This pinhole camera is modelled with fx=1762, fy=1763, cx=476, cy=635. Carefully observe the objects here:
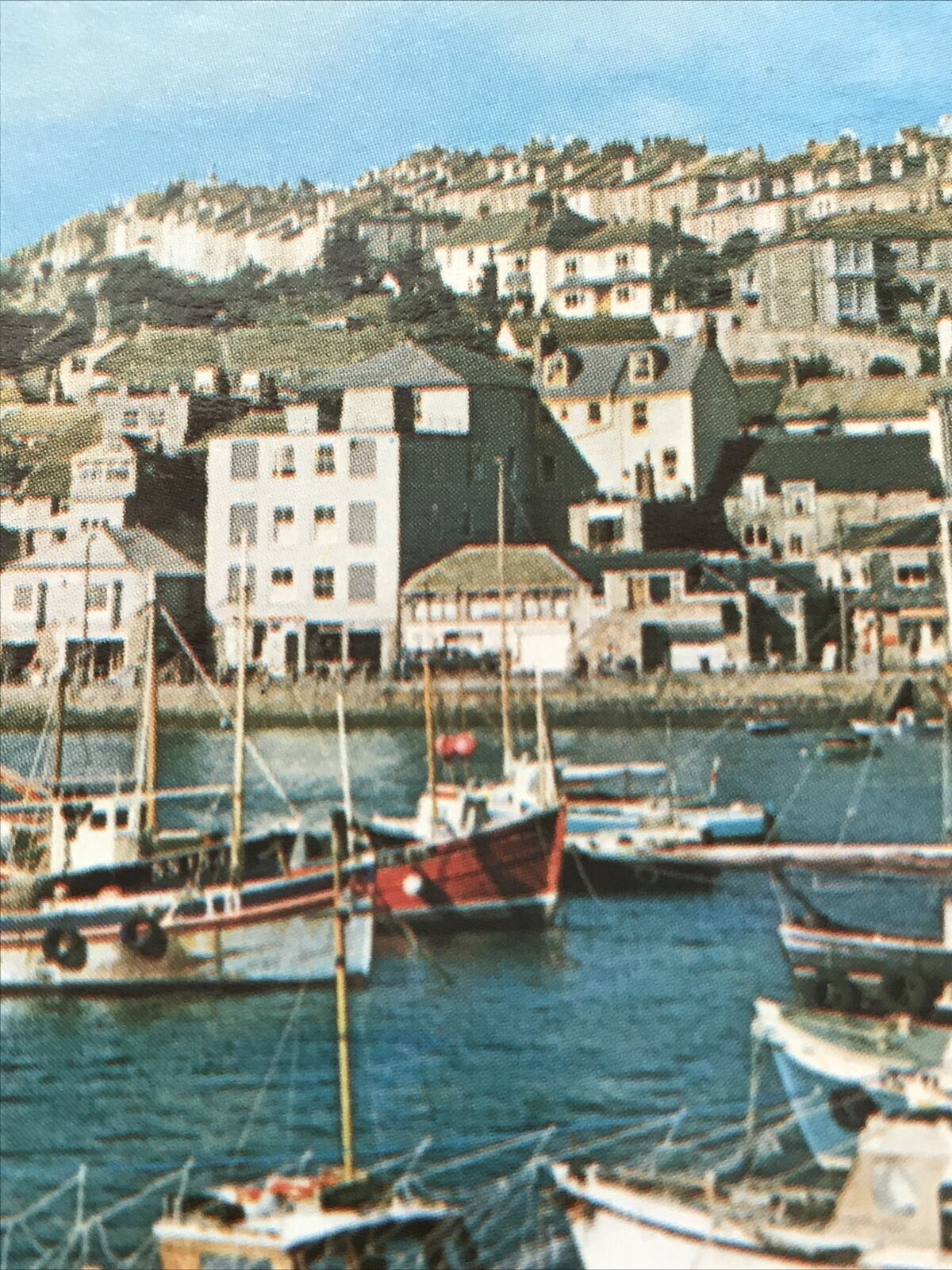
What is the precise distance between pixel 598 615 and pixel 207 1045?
75.4ft

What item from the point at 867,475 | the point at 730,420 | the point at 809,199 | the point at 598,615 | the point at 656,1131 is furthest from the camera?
the point at 809,199

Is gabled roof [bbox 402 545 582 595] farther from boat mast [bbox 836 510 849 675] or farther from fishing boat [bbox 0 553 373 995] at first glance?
fishing boat [bbox 0 553 373 995]

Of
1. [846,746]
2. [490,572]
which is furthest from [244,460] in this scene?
[846,746]

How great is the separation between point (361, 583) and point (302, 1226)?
2505 cm

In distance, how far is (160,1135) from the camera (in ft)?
31.6

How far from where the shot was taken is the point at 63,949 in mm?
12188

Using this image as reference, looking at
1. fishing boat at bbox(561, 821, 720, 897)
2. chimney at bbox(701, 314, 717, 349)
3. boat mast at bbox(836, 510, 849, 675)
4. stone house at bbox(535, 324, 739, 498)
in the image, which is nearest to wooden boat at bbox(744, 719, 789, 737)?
boat mast at bbox(836, 510, 849, 675)

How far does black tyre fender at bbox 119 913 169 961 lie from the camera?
12.1m

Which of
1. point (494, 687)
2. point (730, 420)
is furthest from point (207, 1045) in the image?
point (730, 420)

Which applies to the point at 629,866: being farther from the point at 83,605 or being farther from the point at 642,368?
the point at 642,368

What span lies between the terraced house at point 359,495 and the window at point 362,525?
0.03 m

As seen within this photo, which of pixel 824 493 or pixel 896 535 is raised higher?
pixel 824 493

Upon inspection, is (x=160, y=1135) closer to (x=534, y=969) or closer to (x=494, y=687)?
(x=534, y=969)

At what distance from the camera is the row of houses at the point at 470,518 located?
96.9 feet
